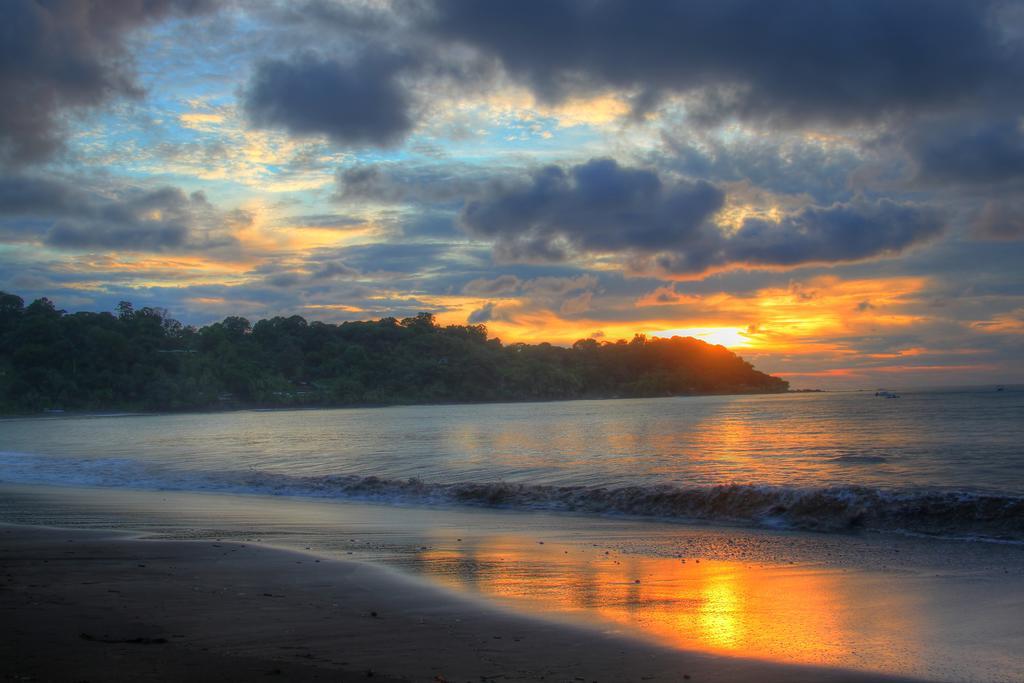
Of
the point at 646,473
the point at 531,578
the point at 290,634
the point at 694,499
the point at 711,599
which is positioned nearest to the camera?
the point at 290,634

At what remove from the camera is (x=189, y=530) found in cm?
1352

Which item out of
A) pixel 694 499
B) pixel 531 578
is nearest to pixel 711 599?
pixel 531 578

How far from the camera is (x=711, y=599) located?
27.5ft

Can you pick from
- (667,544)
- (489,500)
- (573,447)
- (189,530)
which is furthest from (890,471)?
(189,530)

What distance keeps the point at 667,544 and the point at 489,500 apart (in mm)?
7926

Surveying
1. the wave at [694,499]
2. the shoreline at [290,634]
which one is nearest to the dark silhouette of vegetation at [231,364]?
the wave at [694,499]

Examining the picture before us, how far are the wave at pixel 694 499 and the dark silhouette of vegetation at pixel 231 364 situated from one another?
112m

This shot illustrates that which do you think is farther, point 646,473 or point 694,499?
point 646,473

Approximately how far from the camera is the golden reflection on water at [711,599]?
6602 mm

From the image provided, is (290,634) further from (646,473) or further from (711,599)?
(646,473)

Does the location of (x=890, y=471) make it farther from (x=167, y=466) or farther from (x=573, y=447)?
(x=167, y=466)

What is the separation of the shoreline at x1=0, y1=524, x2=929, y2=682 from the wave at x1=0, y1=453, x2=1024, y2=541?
31.7ft

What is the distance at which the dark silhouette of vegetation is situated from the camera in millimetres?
125562

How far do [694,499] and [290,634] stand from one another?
12699 millimetres
